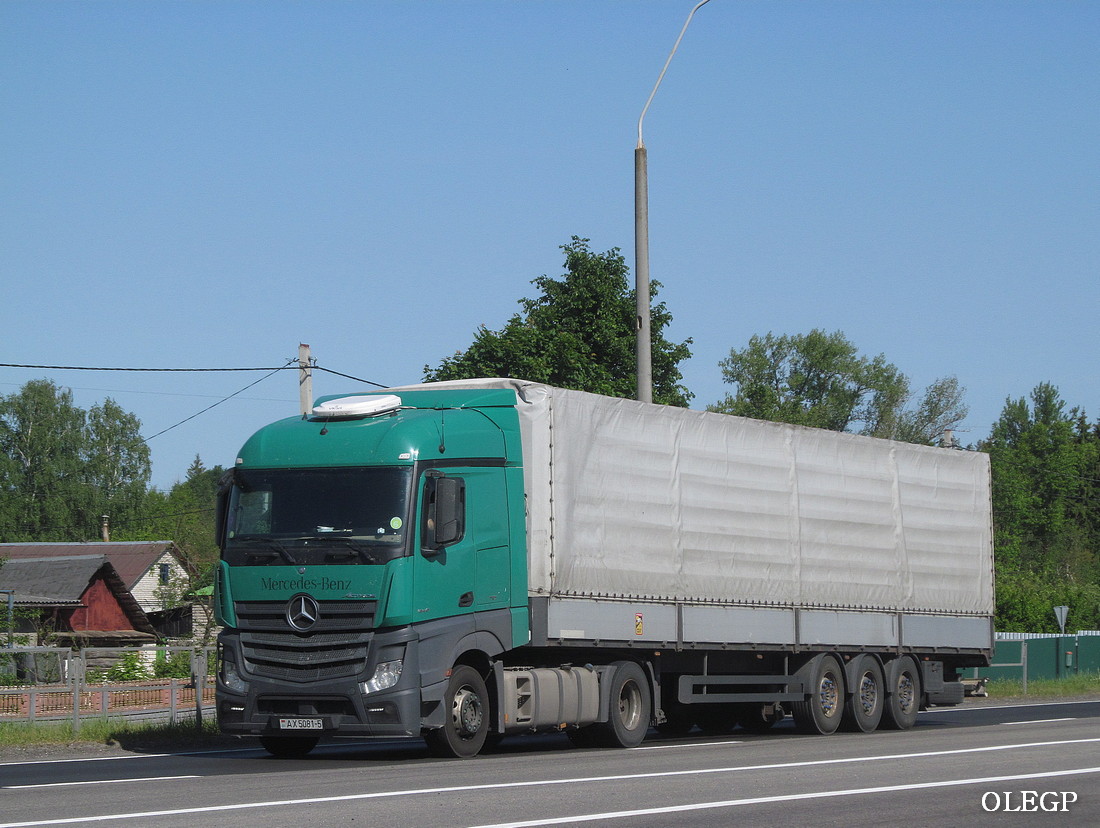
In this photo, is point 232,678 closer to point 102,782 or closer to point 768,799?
point 102,782

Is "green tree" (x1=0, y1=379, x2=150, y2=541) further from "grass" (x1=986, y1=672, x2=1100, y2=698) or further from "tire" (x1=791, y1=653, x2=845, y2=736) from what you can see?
"tire" (x1=791, y1=653, x2=845, y2=736)

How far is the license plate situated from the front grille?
39 centimetres

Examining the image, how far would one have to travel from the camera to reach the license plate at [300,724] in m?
14.6

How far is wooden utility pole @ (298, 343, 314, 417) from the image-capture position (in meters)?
27.2

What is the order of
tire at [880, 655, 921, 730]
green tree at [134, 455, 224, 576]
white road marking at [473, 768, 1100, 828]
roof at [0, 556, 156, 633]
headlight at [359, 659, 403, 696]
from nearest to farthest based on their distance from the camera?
white road marking at [473, 768, 1100, 828]
headlight at [359, 659, 403, 696]
tire at [880, 655, 921, 730]
roof at [0, 556, 156, 633]
green tree at [134, 455, 224, 576]

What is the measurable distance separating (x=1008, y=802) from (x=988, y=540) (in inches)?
544

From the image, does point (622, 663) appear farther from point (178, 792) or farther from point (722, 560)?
point (178, 792)

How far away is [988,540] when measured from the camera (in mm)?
23875

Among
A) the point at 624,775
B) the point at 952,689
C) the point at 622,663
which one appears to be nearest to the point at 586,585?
the point at 622,663

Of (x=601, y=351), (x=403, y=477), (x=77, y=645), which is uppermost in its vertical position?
(x=601, y=351)

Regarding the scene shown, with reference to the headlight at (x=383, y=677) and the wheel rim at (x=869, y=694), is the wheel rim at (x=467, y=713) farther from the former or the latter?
the wheel rim at (x=869, y=694)

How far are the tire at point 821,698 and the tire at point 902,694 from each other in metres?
1.01

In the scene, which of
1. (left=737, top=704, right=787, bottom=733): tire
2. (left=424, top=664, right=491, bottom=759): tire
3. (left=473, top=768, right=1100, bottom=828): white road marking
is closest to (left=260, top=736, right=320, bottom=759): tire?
(left=424, top=664, right=491, bottom=759): tire

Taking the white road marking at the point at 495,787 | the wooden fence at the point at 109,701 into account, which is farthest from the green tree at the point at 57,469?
the white road marking at the point at 495,787
